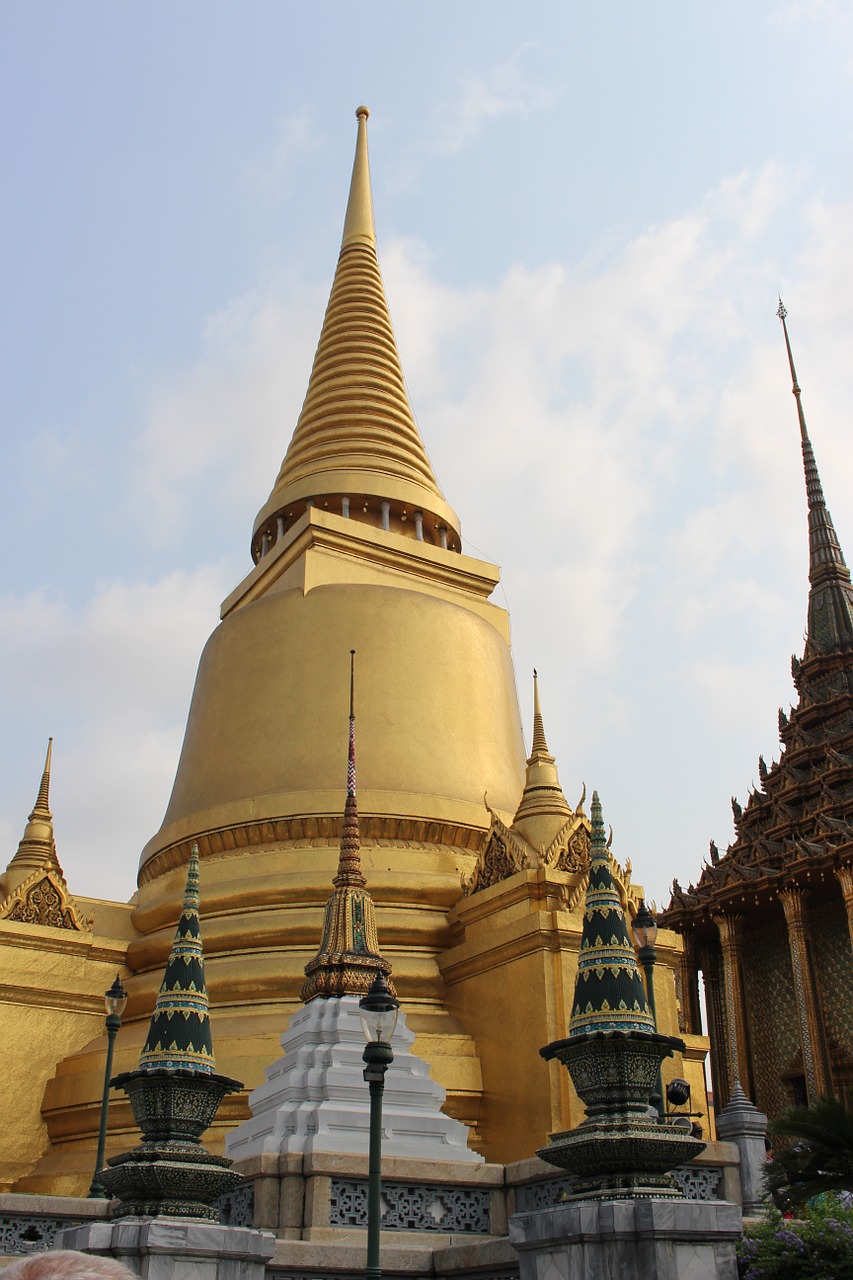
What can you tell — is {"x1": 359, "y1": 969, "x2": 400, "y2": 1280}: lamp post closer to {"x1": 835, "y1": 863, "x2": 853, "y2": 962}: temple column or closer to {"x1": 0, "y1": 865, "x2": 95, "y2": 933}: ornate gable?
{"x1": 0, "y1": 865, "x2": 95, "y2": 933}: ornate gable

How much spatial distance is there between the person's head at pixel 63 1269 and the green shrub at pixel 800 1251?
5179 mm

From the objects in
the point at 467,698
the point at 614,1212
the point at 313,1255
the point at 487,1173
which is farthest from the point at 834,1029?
the point at 614,1212

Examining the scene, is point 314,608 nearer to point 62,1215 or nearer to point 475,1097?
point 475,1097

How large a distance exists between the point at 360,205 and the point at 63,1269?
25.1 meters

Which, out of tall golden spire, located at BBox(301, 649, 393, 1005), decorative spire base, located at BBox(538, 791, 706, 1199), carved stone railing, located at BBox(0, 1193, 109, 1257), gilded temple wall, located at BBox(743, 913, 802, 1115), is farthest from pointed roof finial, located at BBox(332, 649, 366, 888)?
gilded temple wall, located at BBox(743, 913, 802, 1115)

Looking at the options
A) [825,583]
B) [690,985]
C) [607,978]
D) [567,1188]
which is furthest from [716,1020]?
[607,978]

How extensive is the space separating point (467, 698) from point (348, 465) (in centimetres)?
493

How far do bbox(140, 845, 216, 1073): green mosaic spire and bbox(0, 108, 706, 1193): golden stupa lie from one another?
4.92 metres

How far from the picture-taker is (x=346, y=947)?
1059 cm

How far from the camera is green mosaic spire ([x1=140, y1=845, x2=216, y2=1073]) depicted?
6.36 metres

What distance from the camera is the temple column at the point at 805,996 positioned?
63.2 feet

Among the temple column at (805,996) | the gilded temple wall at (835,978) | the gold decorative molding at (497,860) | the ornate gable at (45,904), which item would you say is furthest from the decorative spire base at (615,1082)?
the gilded temple wall at (835,978)

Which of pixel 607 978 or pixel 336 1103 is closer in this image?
pixel 607 978

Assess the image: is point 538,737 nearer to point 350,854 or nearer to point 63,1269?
point 350,854
